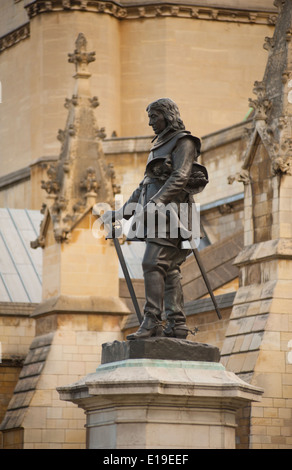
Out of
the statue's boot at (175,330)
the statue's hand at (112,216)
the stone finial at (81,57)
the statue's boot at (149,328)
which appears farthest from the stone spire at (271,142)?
the statue's boot at (149,328)

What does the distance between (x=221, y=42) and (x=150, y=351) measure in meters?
26.0

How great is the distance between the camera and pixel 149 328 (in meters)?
14.8

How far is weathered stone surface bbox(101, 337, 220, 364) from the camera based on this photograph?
1465 cm

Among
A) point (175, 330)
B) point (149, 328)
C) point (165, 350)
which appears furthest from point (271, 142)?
point (165, 350)

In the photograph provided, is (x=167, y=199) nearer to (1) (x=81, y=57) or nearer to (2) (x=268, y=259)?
(2) (x=268, y=259)

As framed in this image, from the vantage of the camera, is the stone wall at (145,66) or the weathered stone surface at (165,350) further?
the stone wall at (145,66)

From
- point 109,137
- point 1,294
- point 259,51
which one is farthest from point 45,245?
point 259,51

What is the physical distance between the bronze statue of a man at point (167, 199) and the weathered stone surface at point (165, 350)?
111mm

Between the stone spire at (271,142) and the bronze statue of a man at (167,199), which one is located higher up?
the stone spire at (271,142)

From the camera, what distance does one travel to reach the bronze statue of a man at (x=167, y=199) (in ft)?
48.9

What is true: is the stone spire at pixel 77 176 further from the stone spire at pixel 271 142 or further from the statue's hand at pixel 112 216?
the statue's hand at pixel 112 216

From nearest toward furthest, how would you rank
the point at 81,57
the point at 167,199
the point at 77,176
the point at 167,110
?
the point at 167,199 → the point at 167,110 → the point at 77,176 → the point at 81,57

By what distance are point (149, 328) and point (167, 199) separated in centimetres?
125

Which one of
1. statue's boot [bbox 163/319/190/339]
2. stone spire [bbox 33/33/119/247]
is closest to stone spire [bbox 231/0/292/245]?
stone spire [bbox 33/33/119/247]
